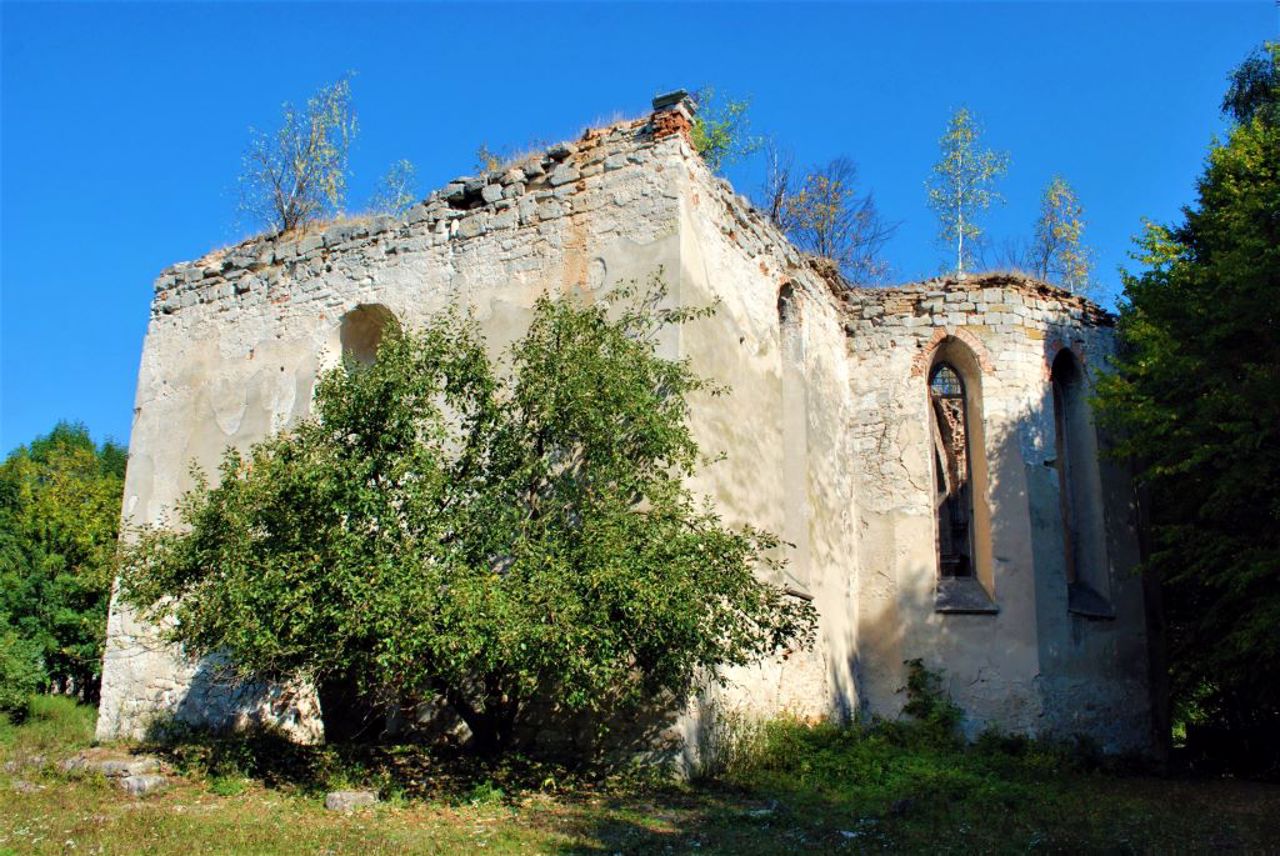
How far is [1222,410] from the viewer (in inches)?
→ 424

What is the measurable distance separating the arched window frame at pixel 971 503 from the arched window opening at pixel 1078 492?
0.96 metres

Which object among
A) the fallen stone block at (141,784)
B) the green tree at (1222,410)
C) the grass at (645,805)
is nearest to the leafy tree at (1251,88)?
the green tree at (1222,410)

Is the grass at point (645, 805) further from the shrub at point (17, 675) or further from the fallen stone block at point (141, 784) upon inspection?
the shrub at point (17, 675)

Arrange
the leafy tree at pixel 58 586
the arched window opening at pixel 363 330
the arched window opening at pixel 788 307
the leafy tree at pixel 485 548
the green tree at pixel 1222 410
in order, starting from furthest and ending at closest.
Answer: the leafy tree at pixel 58 586
the arched window opening at pixel 788 307
the arched window opening at pixel 363 330
the green tree at pixel 1222 410
the leafy tree at pixel 485 548

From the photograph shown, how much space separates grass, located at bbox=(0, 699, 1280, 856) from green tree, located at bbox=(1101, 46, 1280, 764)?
1.77 m

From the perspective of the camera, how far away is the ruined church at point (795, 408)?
424 inches

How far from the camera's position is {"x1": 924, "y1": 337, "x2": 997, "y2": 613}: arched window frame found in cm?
1270

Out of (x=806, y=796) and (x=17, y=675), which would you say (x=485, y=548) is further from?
(x=17, y=675)

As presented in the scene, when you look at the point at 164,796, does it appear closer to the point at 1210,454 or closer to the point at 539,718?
the point at 539,718

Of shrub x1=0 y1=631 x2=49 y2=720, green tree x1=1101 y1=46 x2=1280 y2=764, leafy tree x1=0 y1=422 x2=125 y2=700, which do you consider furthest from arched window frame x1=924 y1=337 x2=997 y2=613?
shrub x1=0 y1=631 x2=49 y2=720

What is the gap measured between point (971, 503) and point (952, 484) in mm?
2070

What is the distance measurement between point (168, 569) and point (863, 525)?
27.7ft

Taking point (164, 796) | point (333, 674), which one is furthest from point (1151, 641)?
point (164, 796)

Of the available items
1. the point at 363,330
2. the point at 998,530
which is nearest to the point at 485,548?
the point at 363,330
